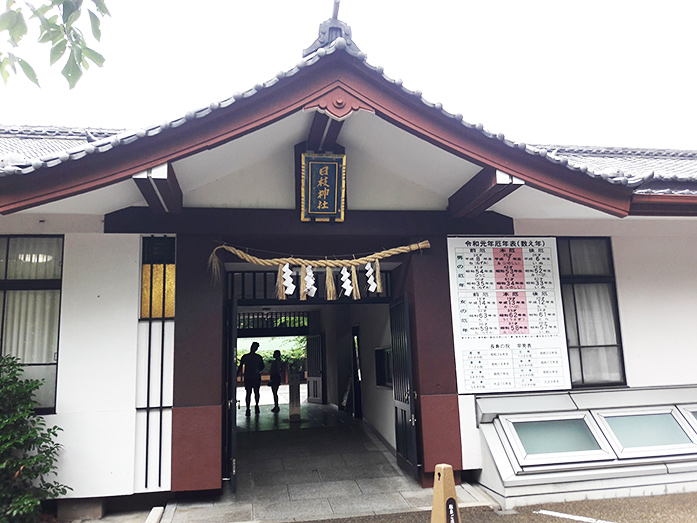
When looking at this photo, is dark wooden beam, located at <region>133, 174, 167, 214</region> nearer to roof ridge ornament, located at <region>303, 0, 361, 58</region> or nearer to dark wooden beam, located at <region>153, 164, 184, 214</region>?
dark wooden beam, located at <region>153, 164, 184, 214</region>

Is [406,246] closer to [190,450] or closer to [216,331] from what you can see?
[216,331]

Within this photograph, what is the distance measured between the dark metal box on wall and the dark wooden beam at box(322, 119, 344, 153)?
174 mm

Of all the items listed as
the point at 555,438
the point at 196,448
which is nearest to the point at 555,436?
the point at 555,438

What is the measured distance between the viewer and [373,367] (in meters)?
9.15

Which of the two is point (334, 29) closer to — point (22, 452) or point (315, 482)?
point (315, 482)

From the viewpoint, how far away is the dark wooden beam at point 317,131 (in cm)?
548

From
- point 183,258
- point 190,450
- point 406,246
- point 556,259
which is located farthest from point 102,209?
point 556,259

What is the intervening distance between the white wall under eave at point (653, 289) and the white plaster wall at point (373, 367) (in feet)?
A: 9.12

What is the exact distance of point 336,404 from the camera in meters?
13.9

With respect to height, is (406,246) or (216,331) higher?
(406,246)

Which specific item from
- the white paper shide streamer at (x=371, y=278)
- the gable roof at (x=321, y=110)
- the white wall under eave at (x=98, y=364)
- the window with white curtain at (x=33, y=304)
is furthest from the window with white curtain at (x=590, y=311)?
the window with white curtain at (x=33, y=304)

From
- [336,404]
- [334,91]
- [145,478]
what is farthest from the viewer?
[336,404]

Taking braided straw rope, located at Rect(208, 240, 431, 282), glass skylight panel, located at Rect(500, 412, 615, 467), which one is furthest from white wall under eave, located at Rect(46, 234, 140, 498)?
glass skylight panel, located at Rect(500, 412, 615, 467)

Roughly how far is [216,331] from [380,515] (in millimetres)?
2635
